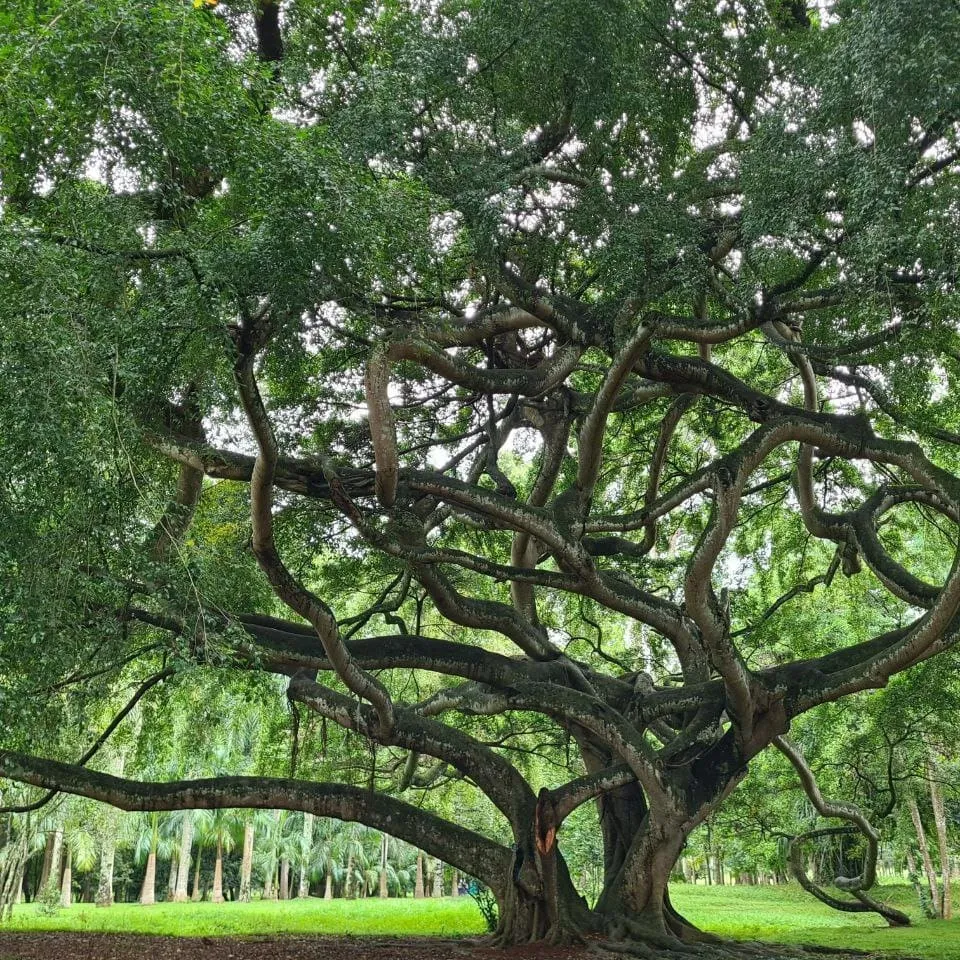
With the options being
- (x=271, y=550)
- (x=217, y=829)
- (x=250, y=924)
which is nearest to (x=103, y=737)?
(x=271, y=550)

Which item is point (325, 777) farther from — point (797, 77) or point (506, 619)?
point (797, 77)

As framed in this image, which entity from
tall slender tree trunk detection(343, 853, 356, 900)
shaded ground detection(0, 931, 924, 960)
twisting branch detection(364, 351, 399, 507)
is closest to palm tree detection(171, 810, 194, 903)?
tall slender tree trunk detection(343, 853, 356, 900)

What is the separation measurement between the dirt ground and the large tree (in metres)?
0.89

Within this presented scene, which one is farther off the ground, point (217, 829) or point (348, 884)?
point (217, 829)

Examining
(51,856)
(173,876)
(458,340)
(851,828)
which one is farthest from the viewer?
(173,876)

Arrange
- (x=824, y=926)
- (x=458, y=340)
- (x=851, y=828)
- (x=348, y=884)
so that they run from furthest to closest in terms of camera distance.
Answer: (x=348, y=884), (x=824, y=926), (x=851, y=828), (x=458, y=340)

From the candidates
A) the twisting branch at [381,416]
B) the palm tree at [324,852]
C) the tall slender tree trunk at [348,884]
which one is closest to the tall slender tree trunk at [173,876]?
the palm tree at [324,852]

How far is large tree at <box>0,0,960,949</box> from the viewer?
Result: 5602 millimetres

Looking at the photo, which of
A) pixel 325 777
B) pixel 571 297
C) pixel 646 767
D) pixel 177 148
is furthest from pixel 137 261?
pixel 325 777

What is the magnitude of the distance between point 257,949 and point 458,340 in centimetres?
729

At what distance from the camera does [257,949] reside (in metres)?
10.4

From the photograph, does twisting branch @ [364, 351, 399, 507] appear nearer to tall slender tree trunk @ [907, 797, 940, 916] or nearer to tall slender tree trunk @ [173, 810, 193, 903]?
tall slender tree trunk @ [907, 797, 940, 916]

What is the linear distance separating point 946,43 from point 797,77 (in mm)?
2304

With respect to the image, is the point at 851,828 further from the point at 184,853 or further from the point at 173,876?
the point at 173,876
